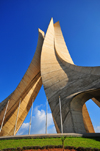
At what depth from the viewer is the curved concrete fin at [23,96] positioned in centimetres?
1509

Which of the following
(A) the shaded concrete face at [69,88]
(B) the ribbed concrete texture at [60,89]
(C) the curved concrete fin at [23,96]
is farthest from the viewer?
(C) the curved concrete fin at [23,96]

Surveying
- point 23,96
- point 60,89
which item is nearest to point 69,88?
point 60,89

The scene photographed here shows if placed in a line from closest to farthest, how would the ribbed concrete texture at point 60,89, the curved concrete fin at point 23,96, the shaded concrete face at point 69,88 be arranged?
1. the shaded concrete face at point 69,88
2. the ribbed concrete texture at point 60,89
3. the curved concrete fin at point 23,96

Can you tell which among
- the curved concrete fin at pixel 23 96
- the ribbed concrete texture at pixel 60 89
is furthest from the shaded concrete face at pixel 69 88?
the curved concrete fin at pixel 23 96

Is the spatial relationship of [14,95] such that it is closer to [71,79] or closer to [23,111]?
[23,111]

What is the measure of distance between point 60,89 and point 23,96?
803cm

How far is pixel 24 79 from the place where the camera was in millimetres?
15508

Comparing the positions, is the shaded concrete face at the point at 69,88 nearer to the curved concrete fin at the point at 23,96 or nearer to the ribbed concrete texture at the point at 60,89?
the ribbed concrete texture at the point at 60,89

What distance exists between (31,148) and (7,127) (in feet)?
44.5

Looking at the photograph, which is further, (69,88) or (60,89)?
(60,89)

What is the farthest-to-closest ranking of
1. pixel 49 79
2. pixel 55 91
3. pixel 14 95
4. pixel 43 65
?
pixel 14 95
pixel 43 65
pixel 49 79
pixel 55 91

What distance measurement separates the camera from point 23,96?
1614 cm

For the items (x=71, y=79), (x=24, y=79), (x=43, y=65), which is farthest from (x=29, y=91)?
(x=71, y=79)

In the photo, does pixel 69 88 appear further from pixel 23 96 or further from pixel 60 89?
pixel 23 96
